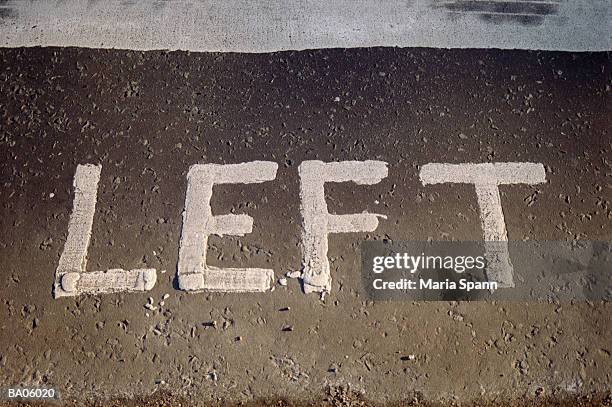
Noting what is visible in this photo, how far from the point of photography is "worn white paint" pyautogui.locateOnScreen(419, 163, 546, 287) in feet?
12.3

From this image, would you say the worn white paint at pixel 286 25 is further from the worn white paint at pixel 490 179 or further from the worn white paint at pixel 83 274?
the worn white paint at pixel 83 274

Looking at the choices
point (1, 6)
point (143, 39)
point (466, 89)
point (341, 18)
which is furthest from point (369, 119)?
point (1, 6)

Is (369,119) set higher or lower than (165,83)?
lower

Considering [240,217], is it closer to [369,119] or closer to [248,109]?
[248,109]

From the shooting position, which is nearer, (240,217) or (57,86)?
(240,217)

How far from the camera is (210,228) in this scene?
3.75 meters

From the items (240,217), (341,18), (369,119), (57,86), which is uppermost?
(341,18)

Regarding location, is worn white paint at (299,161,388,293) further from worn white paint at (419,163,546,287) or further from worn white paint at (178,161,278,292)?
worn white paint at (419,163,546,287)

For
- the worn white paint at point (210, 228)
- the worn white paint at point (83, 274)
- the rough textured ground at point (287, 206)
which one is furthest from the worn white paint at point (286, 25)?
the worn white paint at point (83, 274)

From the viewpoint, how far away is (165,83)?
4375 millimetres

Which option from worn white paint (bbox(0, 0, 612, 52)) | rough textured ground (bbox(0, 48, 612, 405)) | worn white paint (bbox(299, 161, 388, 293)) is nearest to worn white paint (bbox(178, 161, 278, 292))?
rough textured ground (bbox(0, 48, 612, 405))

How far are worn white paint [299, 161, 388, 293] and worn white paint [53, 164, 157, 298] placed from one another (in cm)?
97

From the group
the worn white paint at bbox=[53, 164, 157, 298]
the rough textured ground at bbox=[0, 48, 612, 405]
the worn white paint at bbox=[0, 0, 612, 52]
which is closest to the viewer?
the rough textured ground at bbox=[0, 48, 612, 405]

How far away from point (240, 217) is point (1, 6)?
2.88 m
